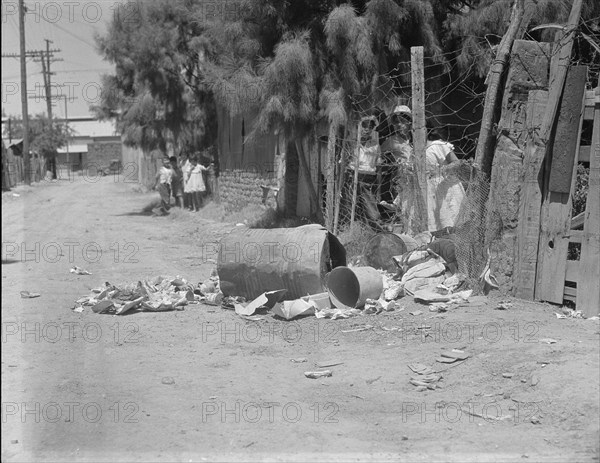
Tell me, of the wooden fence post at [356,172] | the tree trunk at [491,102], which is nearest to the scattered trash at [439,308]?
the tree trunk at [491,102]

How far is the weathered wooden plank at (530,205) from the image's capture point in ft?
23.6

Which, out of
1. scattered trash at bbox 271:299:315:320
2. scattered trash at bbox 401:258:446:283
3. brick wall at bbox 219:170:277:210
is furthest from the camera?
brick wall at bbox 219:170:277:210

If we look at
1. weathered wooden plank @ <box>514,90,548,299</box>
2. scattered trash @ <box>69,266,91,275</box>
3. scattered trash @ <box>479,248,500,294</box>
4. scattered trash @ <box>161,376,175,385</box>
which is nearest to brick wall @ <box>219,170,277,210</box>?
scattered trash @ <box>69,266,91,275</box>

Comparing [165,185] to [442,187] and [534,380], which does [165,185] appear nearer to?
[442,187]

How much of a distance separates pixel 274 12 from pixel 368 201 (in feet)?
12.4

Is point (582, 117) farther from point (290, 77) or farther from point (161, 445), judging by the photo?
point (290, 77)

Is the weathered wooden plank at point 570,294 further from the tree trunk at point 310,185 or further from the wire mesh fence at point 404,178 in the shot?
the tree trunk at point 310,185

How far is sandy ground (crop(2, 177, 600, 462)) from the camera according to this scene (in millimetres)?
4691

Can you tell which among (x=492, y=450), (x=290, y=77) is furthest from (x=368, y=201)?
(x=492, y=450)

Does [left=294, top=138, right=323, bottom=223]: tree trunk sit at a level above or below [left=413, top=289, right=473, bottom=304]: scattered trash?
above

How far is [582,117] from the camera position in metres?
6.92

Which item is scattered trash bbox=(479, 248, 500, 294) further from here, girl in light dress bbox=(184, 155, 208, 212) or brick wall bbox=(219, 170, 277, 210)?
girl in light dress bbox=(184, 155, 208, 212)

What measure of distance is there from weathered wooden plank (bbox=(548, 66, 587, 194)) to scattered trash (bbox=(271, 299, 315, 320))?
2.80 meters

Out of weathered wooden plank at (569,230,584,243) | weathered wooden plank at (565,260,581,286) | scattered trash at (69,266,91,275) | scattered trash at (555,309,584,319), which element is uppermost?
weathered wooden plank at (569,230,584,243)
